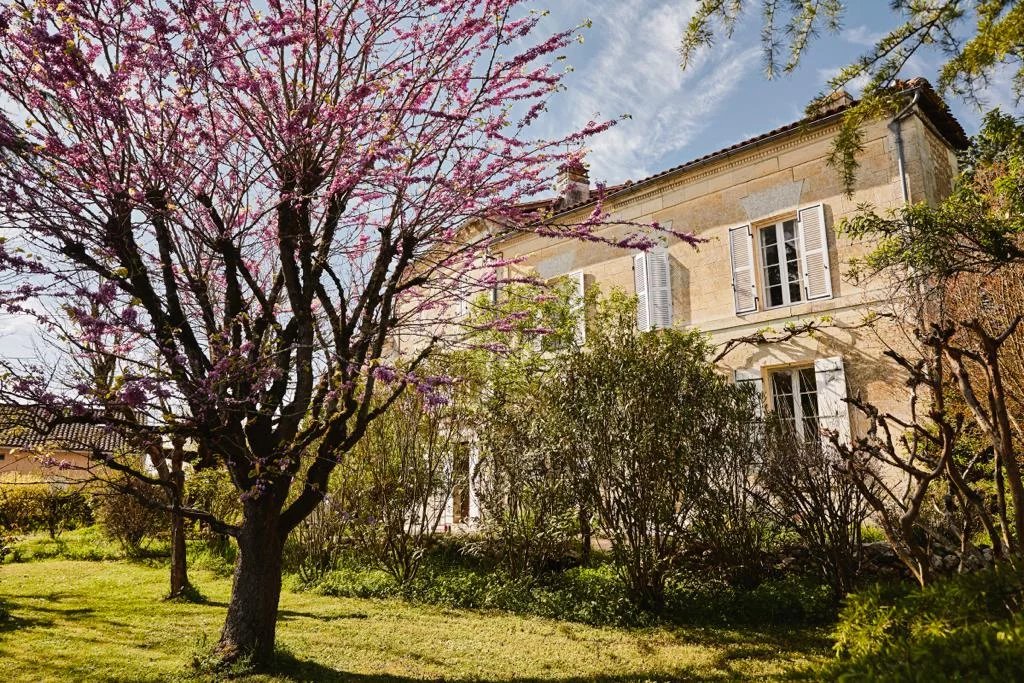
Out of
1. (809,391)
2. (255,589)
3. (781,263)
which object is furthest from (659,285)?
(255,589)

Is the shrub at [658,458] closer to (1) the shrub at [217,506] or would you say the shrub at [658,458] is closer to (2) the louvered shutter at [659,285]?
(2) the louvered shutter at [659,285]

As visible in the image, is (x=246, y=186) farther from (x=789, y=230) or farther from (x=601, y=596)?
(x=789, y=230)

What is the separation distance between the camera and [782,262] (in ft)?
36.2

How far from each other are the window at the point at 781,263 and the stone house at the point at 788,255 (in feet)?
0.06

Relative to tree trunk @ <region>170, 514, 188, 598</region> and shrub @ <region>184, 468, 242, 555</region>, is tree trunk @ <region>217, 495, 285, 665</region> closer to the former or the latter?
tree trunk @ <region>170, 514, 188, 598</region>

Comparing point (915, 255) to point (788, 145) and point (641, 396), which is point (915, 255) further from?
point (788, 145)

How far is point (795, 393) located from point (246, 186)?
29.9 ft

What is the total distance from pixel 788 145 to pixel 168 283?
33.4ft

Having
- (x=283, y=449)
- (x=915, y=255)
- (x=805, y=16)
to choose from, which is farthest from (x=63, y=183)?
(x=915, y=255)

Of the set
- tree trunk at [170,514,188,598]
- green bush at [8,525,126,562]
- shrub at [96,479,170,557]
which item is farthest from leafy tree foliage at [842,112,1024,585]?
green bush at [8,525,126,562]

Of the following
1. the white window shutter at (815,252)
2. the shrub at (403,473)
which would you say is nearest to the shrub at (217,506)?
the shrub at (403,473)

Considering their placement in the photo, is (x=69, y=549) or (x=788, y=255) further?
(x=69, y=549)

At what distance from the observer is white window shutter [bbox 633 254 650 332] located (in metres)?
12.3

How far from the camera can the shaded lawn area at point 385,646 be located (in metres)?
5.16
